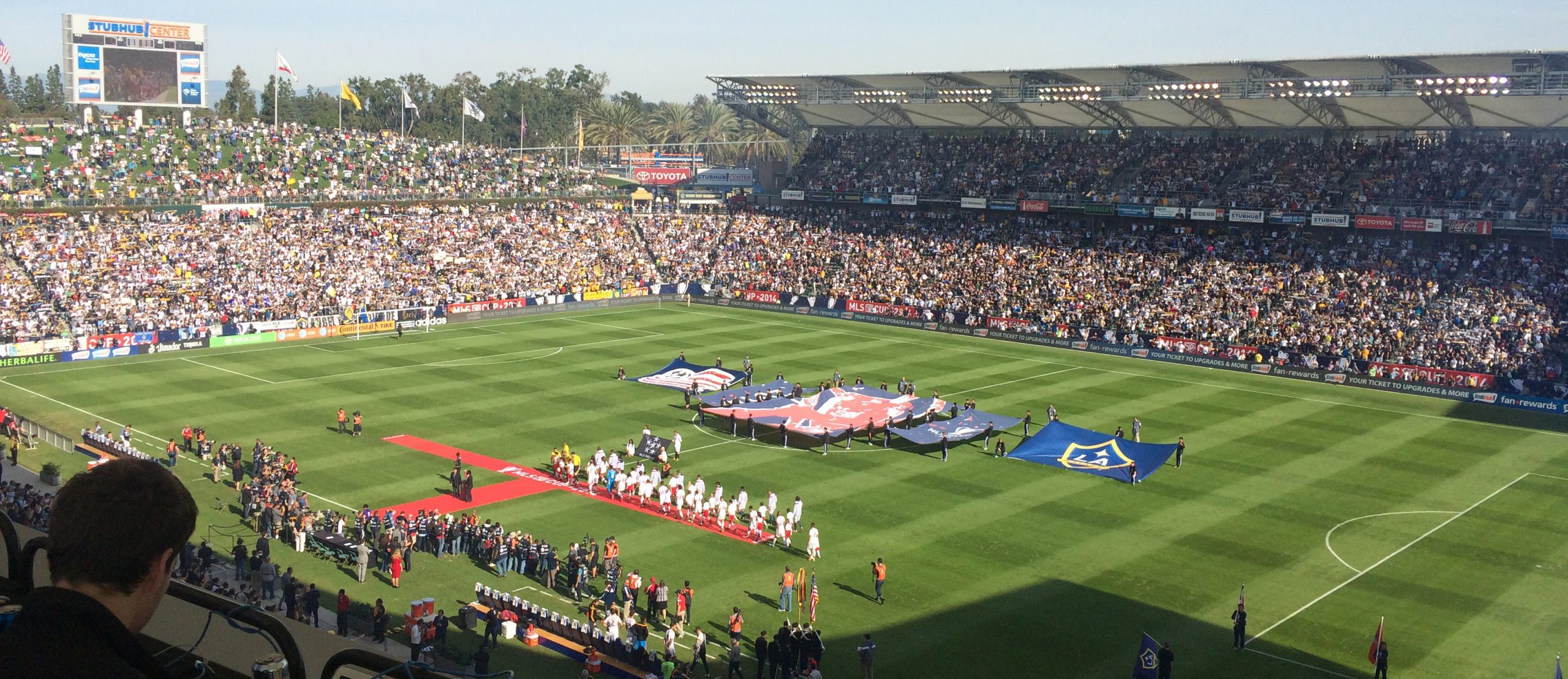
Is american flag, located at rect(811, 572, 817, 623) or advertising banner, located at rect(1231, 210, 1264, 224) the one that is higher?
advertising banner, located at rect(1231, 210, 1264, 224)

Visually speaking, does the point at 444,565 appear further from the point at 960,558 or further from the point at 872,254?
the point at 872,254

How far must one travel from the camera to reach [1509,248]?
217 ft

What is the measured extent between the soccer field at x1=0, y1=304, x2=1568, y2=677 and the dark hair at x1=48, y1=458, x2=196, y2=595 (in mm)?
→ 23254

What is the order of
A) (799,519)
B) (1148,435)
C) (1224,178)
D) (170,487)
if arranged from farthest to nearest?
1. (1224,178)
2. (1148,435)
3. (799,519)
4. (170,487)

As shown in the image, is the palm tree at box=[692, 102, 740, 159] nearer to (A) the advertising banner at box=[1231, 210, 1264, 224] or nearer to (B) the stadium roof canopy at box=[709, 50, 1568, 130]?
→ (B) the stadium roof canopy at box=[709, 50, 1568, 130]

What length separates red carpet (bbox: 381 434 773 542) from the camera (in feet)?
121

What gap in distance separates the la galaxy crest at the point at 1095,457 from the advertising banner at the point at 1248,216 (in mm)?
34428

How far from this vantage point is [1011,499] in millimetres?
39219

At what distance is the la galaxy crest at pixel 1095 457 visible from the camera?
1679 inches

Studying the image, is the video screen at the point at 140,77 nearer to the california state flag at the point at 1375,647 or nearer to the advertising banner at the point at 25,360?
the advertising banner at the point at 25,360

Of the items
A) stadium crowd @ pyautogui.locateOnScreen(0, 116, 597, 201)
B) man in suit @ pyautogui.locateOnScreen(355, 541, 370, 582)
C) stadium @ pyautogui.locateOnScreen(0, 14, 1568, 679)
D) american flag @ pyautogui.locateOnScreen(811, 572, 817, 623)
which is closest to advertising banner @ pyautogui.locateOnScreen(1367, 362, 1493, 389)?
stadium @ pyautogui.locateOnScreen(0, 14, 1568, 679)

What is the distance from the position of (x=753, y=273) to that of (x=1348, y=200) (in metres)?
39.7

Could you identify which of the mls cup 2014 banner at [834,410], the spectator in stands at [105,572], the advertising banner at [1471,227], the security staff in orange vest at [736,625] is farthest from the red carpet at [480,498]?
the advertising banner at [1471,227]

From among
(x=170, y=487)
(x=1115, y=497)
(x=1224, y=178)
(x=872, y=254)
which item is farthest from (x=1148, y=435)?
(x=170, y=487)
